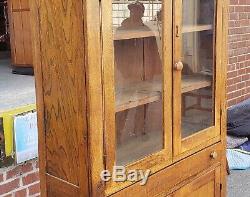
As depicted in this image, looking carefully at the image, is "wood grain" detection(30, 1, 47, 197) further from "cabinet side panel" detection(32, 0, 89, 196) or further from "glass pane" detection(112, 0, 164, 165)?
"glass pane" detection(112, 0, 164, 165)

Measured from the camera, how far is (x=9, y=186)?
231 centimetres

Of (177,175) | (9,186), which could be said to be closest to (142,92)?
(177,175)

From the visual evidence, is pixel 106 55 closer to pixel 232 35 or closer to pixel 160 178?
pixel 160 178

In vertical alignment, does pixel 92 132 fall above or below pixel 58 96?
below

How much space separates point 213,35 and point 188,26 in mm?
169

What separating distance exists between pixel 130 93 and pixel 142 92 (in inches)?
3.2

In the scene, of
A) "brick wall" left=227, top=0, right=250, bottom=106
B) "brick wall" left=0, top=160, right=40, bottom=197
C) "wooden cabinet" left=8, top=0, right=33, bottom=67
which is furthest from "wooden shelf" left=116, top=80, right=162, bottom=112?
"brick wall" left=227, top=0, right=250, bottom=106

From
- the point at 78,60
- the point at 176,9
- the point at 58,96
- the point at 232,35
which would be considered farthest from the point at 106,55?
the point at 232,35

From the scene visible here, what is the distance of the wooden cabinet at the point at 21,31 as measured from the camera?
10.2 ft

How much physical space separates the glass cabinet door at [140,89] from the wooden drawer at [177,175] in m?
0.06

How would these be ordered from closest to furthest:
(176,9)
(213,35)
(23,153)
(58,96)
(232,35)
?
1. (58,96)
2. (176,9)
3. (213,35)
4. (23,153)
5. (232,35)

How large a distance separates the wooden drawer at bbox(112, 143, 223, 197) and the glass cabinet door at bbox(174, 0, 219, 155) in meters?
0.07

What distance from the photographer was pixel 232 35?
12.1 feet

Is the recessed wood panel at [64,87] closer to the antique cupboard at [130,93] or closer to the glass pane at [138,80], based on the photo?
the antique cupboard at [130,93]
